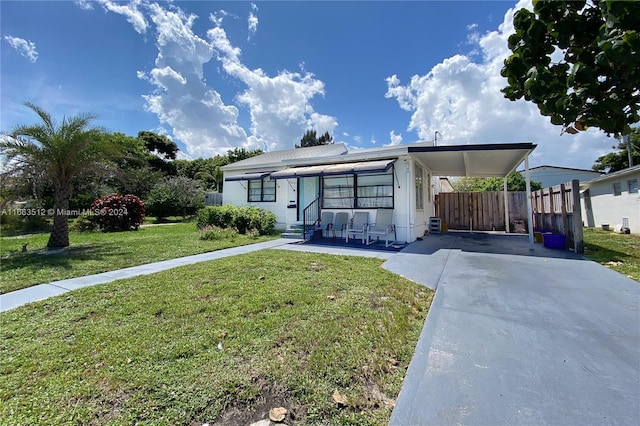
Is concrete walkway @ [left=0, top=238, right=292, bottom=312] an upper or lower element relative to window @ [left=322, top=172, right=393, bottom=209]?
lower

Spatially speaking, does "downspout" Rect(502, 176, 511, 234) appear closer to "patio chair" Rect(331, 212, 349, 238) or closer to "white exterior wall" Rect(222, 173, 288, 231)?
"patio chair" Rect(331, 212, 349, 238)

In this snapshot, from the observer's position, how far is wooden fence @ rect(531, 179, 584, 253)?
7.47 meters

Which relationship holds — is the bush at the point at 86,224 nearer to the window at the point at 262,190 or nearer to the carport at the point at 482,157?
the window at the point at 262,190

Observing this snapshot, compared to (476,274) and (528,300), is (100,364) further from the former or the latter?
(476,274)

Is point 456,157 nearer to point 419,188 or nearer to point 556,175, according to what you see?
point 419,188

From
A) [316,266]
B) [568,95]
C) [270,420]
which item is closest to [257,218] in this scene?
[316,266]

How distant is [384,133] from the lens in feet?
70.9

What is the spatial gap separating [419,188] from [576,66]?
34.7 feet

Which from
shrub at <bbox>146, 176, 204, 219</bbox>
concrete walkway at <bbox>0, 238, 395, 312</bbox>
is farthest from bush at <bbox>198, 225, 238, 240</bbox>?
shrub at <bbox>146, 176, 204, 219</bbox>

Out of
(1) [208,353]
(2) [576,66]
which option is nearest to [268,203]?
(1) [208,353]

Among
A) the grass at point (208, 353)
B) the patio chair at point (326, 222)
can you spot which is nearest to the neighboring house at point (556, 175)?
the patio chair at point (326, 222)

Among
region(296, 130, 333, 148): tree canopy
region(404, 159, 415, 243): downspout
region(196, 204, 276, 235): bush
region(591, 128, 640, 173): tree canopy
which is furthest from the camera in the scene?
region(296, 130, 333, 148): tree canopy

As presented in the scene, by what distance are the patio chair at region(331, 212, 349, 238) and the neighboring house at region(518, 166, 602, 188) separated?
24463mm

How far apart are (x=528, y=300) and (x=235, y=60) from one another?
1571cm
